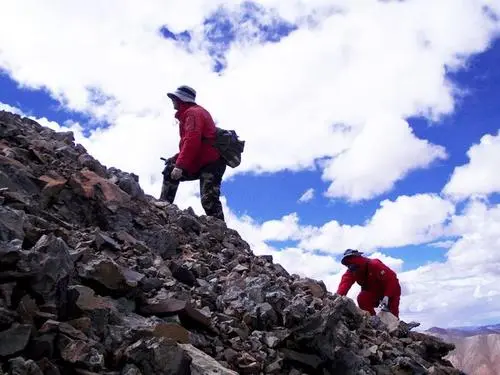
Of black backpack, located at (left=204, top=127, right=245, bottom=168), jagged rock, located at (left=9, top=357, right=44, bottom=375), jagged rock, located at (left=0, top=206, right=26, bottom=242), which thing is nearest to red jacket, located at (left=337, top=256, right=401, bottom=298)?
black backpack, located at (left=204, top=127, right=245, bottom=168)

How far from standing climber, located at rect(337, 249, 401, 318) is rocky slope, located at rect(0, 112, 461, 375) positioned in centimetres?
310

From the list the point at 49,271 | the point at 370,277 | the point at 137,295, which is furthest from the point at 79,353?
the point at 370,277

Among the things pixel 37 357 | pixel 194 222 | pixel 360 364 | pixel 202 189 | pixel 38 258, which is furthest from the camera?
pixel 202 189

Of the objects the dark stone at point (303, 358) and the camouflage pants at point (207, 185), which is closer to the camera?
the dark stone at point (303, 358)

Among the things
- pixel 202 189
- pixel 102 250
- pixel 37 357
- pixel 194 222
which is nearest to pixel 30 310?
pixel 37 357

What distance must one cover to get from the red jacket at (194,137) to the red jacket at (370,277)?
18.6ft

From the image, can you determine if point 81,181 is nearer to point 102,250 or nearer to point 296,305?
point 102,250

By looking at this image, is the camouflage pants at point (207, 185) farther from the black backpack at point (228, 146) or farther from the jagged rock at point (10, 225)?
the jagged rock at point (10, 225)

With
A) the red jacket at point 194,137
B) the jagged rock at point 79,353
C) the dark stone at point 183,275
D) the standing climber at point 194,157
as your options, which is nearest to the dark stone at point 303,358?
the dark stone at point 183,275

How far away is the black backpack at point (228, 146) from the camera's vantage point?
14.1m

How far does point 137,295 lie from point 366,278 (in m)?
10.2

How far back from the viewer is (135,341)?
5863 millimetres

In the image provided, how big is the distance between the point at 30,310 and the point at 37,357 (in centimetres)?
57

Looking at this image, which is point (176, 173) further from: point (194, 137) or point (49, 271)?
point (49, 271)
